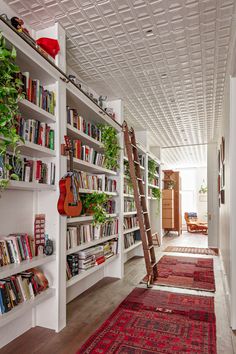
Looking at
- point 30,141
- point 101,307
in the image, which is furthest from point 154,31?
point 101,307

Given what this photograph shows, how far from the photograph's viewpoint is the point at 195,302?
3.13 metres

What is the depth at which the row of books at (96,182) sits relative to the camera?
3.14 meters

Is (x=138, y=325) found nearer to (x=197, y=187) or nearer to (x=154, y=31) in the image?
(x=154, y=31)

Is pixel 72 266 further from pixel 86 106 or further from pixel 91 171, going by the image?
pixel 86 106

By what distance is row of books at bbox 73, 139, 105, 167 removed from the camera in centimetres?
304

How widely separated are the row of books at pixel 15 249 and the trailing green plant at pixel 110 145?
184 cm

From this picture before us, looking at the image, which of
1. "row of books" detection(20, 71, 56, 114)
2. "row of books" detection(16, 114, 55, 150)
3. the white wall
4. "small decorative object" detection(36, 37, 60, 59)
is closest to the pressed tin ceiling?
"small decorative object" detection(36, 37, 60, 59)

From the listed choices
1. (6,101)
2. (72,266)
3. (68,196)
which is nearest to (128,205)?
(72,266)

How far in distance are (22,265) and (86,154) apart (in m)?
1.62

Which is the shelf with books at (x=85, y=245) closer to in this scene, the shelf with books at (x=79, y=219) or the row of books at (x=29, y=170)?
the shelf with books at (x=79, y=219)

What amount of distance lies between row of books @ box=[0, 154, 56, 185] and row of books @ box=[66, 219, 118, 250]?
70cm

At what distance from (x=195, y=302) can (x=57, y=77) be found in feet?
9.66

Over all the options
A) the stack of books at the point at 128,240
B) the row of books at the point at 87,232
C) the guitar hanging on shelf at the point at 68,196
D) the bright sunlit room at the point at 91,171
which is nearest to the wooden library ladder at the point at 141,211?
the bright sunlit room at the point at 91,171

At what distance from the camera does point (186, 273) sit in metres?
4.36
